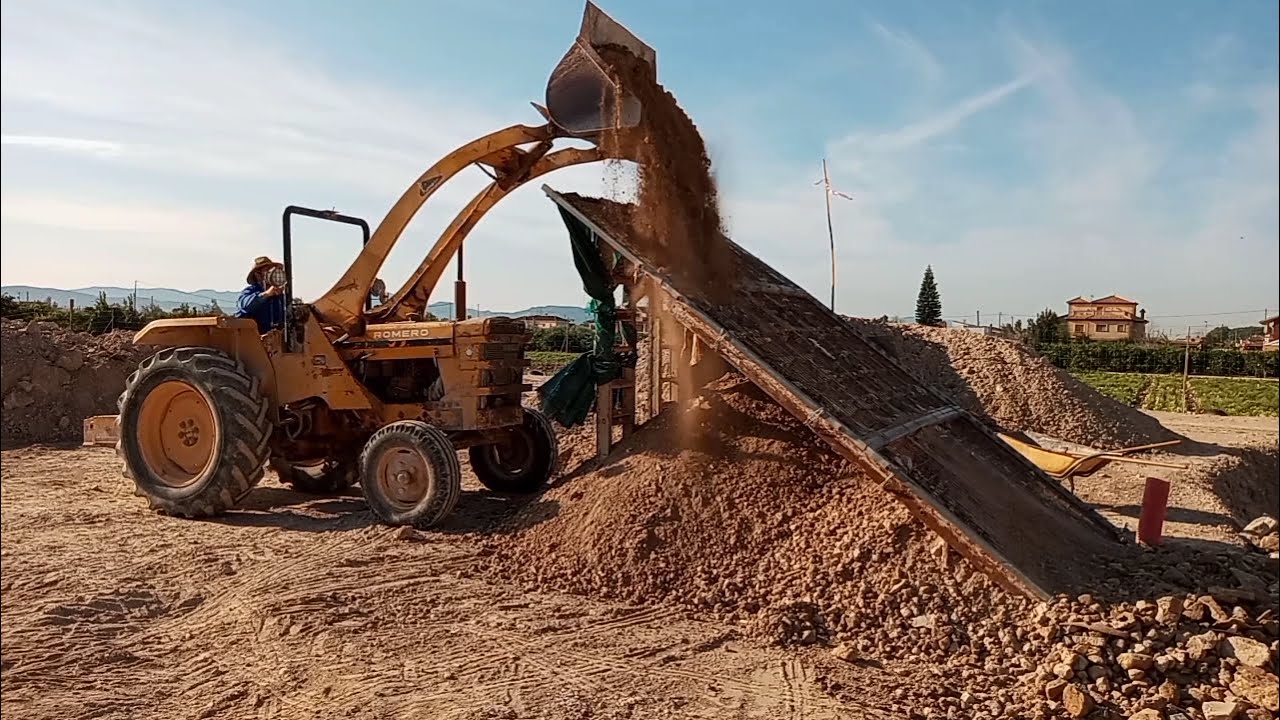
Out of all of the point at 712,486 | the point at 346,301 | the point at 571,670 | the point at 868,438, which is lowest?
the point at 571,670

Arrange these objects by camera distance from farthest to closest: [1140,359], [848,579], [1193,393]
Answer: [1140,359] < [1193,393] < [848,579]

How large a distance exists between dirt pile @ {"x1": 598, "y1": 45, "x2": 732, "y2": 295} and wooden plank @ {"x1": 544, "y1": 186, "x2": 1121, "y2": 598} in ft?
0.95

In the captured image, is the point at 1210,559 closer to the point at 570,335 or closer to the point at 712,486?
the point at 712,486

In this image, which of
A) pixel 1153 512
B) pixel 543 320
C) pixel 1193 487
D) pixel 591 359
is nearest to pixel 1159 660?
pixel 1153 512

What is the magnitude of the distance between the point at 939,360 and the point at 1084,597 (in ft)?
44.6

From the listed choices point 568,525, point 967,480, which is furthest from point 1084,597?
point 568,525

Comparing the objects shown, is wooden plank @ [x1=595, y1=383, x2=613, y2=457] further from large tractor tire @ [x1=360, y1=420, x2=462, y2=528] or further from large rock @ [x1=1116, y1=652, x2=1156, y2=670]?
large rock @ [x1=1116, y1=652, x2=1156, y2=670]

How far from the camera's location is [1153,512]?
23.0ft

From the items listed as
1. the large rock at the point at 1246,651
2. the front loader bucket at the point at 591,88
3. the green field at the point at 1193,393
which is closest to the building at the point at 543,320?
the front loader bucket at the point at 591,88

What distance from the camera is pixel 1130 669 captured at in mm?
4605

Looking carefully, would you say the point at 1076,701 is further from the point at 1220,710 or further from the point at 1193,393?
the point at 1193,393

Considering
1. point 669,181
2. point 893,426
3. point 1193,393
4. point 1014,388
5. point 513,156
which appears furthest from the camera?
point 1193,393

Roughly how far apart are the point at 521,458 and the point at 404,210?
2.63 meters

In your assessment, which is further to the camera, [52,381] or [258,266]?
[52,381]
